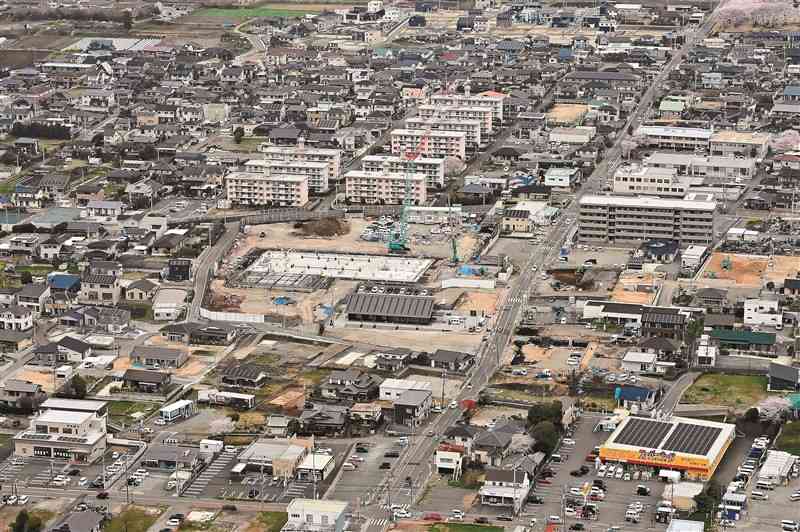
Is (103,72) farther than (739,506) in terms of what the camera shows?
Yes

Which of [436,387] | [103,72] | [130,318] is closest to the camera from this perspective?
[436,387]

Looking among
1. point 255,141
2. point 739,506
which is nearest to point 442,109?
point 255,141

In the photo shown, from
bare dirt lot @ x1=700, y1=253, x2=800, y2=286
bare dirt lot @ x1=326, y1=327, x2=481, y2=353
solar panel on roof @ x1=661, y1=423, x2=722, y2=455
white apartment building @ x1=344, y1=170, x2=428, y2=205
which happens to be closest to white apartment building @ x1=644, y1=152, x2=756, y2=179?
white apartment building @ x1=344, y1=170, x2=428, y2=205

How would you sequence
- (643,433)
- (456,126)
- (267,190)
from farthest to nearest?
(456,126) → (267,190) → (643,433)

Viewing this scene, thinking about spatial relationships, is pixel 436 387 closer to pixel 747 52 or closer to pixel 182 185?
pixel 182 185

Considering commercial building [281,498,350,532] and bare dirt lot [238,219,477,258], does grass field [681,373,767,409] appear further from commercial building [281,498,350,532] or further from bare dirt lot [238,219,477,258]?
bare dirt lot [238,219,477,258]

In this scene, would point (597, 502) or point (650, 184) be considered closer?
point (597, 502)

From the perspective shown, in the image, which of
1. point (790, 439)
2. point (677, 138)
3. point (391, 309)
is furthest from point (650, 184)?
point (790, 439)

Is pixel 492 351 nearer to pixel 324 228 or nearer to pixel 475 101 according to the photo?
pixel 324 228

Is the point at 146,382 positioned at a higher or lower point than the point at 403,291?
higher
